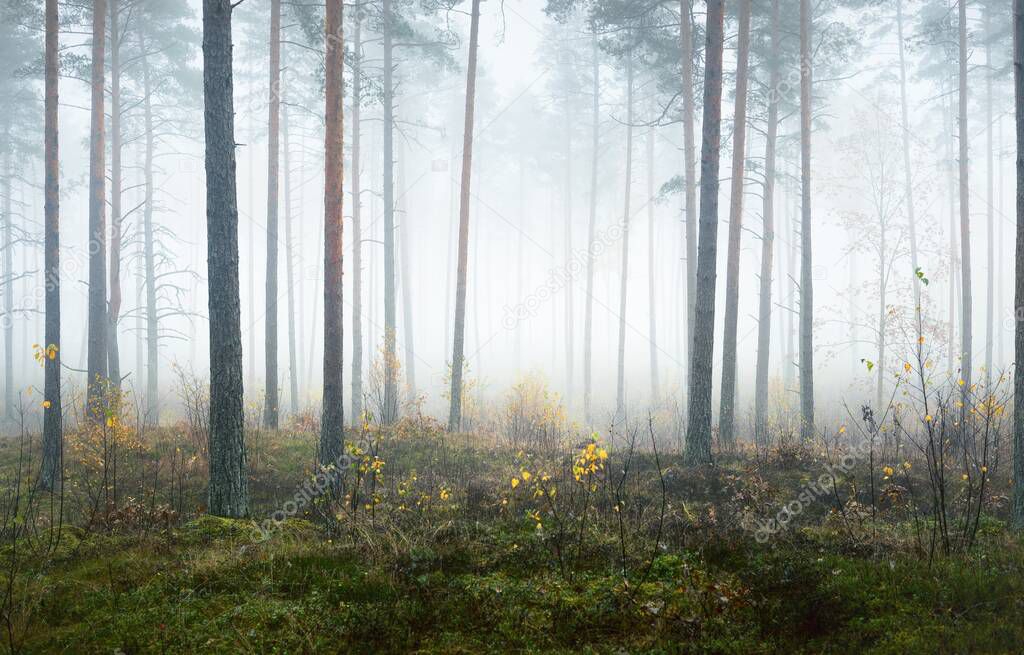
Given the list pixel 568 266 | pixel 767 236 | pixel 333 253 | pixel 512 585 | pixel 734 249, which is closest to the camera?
pixel 512 585

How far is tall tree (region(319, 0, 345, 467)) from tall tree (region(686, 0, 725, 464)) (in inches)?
222

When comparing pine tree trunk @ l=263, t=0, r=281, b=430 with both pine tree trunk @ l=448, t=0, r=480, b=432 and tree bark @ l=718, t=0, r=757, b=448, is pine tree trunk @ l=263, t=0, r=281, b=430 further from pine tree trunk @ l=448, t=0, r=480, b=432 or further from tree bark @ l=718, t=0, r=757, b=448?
tree bark @ l=718, t=0, r=757, b=448

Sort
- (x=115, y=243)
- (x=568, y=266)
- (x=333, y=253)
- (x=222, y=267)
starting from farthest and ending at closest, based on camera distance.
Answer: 1. (x=568, y=266)
2. (x=115, y=243)
3. (x=333, y=253)
4. (x=222, y=267)

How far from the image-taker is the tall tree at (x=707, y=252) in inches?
365

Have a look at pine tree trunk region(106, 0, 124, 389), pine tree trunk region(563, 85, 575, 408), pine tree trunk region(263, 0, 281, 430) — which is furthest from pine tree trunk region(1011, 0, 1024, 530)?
pine tree trunk region(563, 85, 575, 408)

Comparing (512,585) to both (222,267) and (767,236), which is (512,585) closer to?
(222,267)

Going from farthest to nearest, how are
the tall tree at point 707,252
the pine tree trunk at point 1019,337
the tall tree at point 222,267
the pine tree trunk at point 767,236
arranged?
1. the pine tree trunk at point 767,236
2. the tall tree at point 707,252
3. the tall tree at point 222,267
4. the pine tree trunk at point 1019,337

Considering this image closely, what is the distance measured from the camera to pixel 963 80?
15492 millimetres

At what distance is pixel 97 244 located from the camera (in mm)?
12398

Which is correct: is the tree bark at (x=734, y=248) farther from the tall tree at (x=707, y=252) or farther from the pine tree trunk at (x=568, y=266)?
the pine tree trunk at (x=568, y=266)

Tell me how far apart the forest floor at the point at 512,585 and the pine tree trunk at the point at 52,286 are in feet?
11.2

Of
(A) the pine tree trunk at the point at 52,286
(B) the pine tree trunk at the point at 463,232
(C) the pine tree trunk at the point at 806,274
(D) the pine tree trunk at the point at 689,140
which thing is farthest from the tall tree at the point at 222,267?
(C) the pine tree trunk at the point at 806,274

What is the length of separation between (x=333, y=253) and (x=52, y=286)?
4047 millimetres

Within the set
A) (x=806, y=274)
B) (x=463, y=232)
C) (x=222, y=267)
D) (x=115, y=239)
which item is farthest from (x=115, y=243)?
(x=806, y=274)
